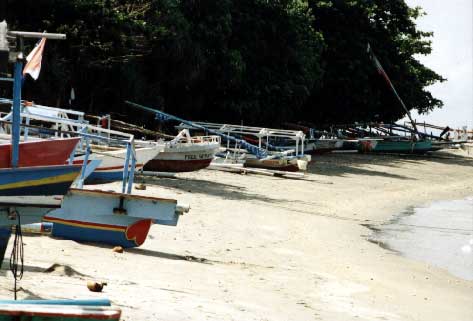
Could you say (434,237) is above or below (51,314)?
below

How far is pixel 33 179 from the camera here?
938 cm

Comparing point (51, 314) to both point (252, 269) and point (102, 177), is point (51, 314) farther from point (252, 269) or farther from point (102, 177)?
point (102, 177)

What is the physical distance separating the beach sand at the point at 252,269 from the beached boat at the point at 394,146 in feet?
72.9

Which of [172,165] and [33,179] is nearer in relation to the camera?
[33,179]

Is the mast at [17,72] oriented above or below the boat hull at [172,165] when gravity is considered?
above

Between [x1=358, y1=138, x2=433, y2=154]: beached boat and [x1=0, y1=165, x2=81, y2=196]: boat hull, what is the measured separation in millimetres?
37854

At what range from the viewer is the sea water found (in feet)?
56.5

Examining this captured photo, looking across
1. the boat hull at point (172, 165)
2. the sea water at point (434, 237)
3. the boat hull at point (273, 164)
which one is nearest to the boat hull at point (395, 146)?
the boat hull at point (273, 164)

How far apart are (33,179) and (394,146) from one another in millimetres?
40970

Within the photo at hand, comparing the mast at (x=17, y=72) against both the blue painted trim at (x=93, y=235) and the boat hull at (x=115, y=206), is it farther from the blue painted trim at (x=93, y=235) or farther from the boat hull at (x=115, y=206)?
the blue painted trim at (x=93, y=235)

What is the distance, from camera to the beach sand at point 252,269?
988cm

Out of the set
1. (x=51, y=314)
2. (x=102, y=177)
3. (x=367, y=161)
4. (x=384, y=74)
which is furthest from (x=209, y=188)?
(x=384, y=74)

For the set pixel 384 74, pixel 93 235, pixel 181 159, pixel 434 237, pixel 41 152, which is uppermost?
pixel 384 74

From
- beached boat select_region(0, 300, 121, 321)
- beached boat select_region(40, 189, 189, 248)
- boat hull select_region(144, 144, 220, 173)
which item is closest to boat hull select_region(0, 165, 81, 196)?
beached boat select_region(0, 300, 121, 321)
